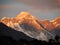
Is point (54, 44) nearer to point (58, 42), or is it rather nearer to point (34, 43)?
point (58, 42)

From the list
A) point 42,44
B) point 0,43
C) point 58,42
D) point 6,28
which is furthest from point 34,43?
point 6,28

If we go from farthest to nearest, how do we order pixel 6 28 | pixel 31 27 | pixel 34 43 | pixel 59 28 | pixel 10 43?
pixel 6 28, pixel 31 27, pixel 59 28, pixel 34 43, pixel 10 43

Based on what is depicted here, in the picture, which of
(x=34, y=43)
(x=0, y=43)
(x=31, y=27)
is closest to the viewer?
(x=0, y=43)

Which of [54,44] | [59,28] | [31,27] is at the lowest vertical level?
[54,44]

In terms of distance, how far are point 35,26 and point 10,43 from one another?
96.6 feet

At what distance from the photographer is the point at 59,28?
5309 centimetres

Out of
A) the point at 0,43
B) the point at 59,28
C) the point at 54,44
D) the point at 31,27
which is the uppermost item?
the point at 31,27

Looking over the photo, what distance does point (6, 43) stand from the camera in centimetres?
3684

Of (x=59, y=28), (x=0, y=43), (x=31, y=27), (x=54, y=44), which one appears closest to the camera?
(x=0, y=43)

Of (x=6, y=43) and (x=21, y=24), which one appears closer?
(x=6, y=43)

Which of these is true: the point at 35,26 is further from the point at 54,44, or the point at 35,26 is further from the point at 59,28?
the point at 54,44

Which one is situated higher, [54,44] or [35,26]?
[35,26]

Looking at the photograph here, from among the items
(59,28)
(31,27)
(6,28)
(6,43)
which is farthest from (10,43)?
(6,28)

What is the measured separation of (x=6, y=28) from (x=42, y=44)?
106 feet
